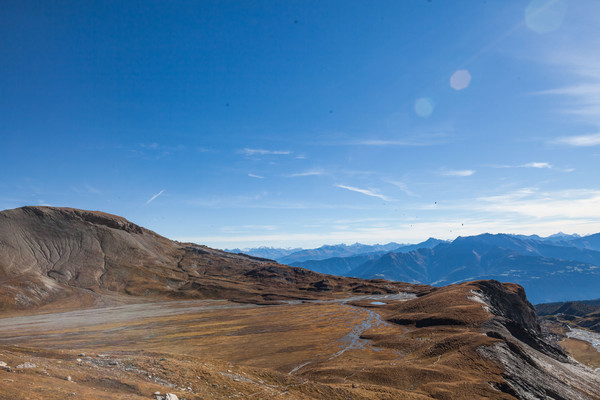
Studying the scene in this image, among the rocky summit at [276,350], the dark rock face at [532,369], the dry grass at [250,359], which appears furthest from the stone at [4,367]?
the dark rock face at [532,369]

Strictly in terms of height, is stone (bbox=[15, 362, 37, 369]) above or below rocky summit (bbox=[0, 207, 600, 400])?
above

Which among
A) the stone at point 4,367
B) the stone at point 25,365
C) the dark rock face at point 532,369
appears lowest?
the dark rock face at point 532,369

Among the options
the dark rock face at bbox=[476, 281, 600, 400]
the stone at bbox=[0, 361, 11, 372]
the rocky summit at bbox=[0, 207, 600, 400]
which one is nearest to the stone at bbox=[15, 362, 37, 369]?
the rocky summit at bbox=[0, 207, 600, 400]

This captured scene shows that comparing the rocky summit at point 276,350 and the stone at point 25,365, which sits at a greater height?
the stone at point 25,365

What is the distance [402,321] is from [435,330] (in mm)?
22958

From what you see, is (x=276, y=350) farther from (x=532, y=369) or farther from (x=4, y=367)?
(x=4, y=367)

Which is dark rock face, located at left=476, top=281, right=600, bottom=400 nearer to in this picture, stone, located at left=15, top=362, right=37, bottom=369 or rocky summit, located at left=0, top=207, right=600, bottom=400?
rocky summit, located at left=0, top=207, right=600, bottom=400

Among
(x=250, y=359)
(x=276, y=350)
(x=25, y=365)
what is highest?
(x=25, y=365)

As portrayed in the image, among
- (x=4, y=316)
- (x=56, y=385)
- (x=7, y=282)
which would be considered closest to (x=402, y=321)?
(x=56, y=385)

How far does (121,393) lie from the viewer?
93.0ft

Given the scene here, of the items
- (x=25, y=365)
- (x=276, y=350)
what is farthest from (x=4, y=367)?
(x=276, y=350)

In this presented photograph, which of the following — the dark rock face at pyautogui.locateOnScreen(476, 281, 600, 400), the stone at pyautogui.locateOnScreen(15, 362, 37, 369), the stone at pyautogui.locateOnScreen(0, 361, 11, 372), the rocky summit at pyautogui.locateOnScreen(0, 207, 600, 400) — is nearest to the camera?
the stone at pyautogui.locateOnScreen(0, 361, 11, 372)

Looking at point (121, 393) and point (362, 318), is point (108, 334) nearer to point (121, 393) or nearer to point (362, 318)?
point (121, 393)

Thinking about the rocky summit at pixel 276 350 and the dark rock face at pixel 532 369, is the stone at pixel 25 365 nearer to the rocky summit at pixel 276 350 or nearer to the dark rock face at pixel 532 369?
the rocky summit at pixel 276 350
